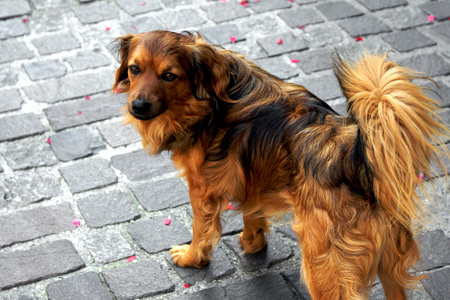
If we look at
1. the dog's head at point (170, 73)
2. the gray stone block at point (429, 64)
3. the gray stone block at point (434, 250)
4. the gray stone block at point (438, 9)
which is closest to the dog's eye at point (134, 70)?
the dog's head at point (170, 73)

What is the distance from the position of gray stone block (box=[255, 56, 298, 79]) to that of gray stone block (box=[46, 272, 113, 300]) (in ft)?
9.04

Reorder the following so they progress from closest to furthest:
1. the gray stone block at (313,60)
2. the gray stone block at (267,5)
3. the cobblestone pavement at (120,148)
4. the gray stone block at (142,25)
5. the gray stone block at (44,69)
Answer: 1. the cobblestone pavement at (120,148)
2. the gray stone block at (44,69)
3. the gray stone block at (313,60)
4. the gray stone block at (142,25)
5. the gray stone block at (267,5)

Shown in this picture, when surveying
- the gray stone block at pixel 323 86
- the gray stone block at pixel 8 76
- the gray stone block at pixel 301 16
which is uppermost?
the gray stone block at pixel 301 16

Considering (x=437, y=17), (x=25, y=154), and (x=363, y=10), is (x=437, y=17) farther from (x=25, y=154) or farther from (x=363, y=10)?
(x=25, y=154)

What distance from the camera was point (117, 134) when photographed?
5.19m

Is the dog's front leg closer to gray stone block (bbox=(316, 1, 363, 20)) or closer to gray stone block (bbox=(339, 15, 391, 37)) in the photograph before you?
gray stone block (bbox=(339, 15, 391, 37))

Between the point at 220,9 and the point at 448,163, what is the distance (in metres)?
3.14

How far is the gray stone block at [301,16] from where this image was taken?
653cm

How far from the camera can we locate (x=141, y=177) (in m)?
4.79

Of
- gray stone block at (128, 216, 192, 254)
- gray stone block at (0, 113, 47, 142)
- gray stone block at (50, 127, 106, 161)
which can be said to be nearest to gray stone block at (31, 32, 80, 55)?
gray stone block at (0, 113, 47, 142)

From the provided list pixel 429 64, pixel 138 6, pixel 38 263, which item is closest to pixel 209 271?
pixel 38 263

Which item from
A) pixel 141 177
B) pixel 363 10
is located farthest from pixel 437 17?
pixel 141 177

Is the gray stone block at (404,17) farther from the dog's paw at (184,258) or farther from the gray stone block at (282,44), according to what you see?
the dog's paw at (184,258)

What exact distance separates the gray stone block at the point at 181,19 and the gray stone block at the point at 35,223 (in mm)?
2637
